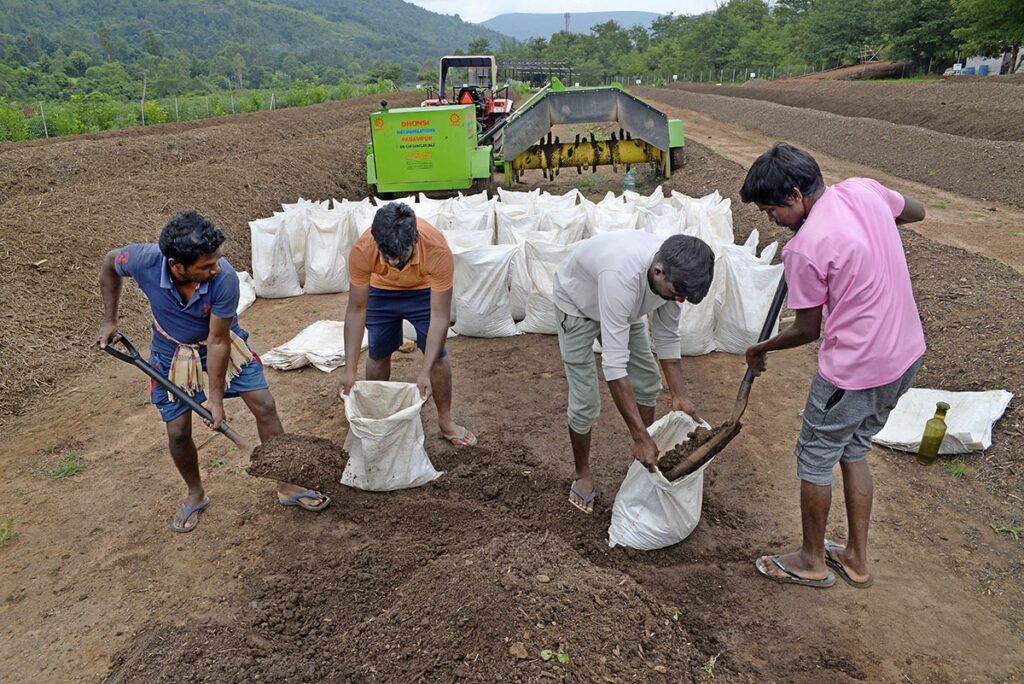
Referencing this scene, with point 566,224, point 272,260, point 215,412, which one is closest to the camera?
point 215,412

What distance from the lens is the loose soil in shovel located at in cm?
259

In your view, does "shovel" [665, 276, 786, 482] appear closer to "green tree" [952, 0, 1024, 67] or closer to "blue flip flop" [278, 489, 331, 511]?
"blue flip flop" [278, 489, 331, 511]

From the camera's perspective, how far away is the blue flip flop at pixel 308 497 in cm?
296

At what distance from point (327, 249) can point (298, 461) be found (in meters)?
3.57

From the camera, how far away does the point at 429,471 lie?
3102 mm

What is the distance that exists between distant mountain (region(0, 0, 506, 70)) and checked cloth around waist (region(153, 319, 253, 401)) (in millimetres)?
60567

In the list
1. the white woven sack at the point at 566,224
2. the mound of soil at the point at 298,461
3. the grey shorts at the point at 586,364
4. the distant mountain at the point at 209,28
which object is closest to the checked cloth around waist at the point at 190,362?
the mound of soil at the point at 298,461

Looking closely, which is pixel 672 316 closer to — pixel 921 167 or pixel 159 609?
pixel 159 609

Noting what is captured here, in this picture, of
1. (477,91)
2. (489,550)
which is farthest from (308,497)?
(477,91)

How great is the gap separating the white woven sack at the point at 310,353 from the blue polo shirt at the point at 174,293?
1.78 meters

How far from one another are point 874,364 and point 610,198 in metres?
4.16

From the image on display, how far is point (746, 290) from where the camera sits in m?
4.39

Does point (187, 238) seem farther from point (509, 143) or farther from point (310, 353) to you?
point (509, 143)

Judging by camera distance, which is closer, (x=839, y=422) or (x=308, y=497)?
(x=839, y=422)
